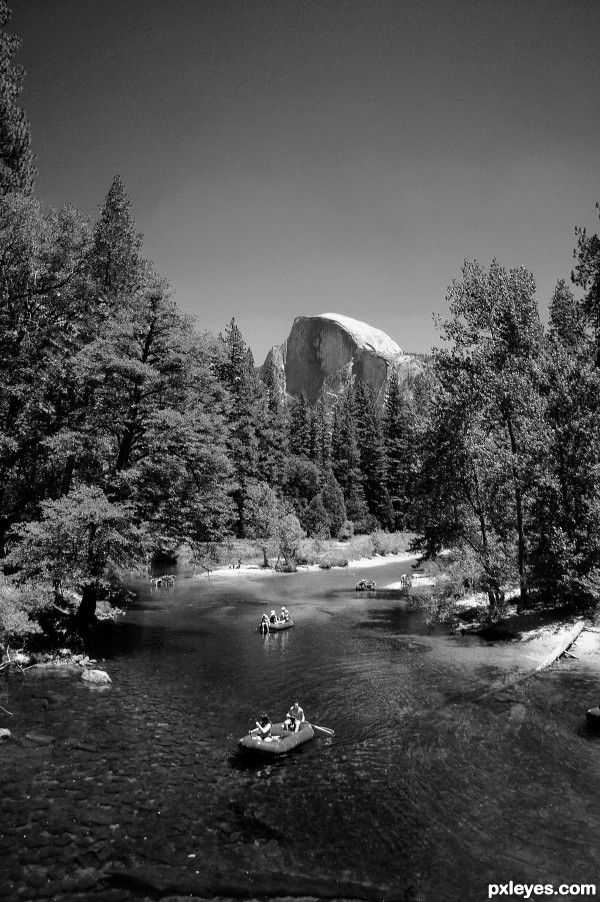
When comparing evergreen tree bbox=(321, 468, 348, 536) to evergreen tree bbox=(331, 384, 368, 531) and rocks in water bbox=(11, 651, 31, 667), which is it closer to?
evergreen tree bbox=(331, 384, 368, 531)

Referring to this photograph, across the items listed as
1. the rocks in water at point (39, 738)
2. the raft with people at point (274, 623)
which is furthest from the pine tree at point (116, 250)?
the rocks in water at point (39, 738)

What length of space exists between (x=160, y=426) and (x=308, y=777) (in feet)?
49.3

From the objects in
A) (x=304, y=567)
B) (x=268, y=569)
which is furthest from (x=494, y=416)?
(x=304, y=567)

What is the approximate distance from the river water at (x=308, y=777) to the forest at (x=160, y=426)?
498 cm

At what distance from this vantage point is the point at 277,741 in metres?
12.5

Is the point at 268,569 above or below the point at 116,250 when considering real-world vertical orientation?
below

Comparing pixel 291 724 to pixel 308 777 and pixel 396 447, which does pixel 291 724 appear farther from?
pixel 396 447

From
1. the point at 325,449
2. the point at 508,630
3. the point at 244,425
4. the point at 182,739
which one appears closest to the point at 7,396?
the point at 182,739

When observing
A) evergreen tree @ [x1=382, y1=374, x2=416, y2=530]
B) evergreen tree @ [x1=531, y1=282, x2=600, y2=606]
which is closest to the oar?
evergreen tree @ [x1=531, y1=282, x2=600, y2=606]

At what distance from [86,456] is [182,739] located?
45.9 feet

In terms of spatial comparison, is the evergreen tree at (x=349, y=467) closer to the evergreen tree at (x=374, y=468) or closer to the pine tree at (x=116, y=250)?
the evergreen tree at (x=374, y=468)

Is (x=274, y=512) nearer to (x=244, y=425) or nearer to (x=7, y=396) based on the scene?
(x=244, y=425)

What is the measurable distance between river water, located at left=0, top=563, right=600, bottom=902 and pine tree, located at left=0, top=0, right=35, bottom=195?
767 inches

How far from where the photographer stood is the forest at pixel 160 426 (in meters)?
19.8
